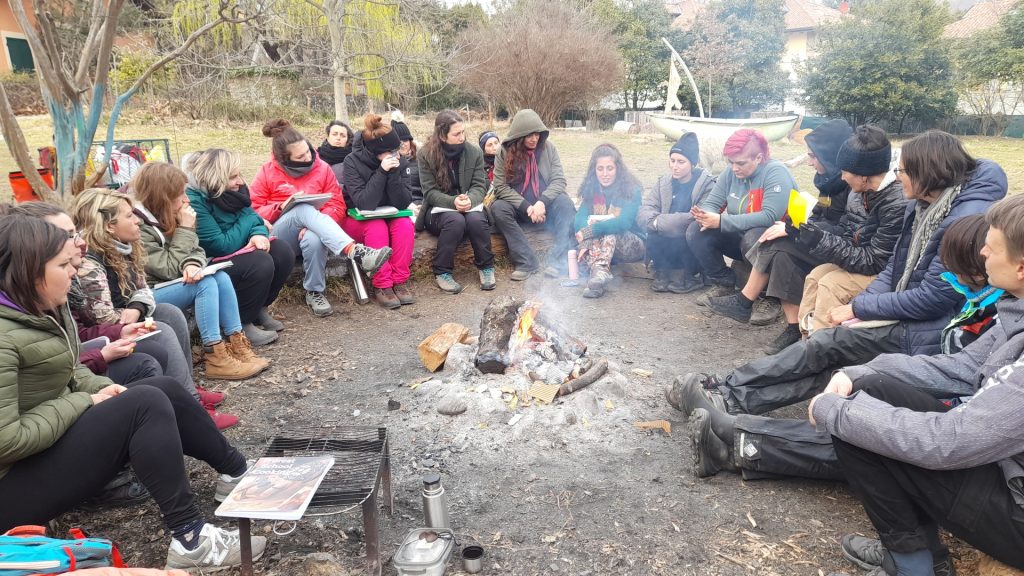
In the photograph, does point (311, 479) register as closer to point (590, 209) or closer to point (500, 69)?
point (590, 209)

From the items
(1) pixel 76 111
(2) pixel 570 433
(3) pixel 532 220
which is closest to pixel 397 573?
(2) pixel 570 433

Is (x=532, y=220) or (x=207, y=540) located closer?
(x=207, y=540)

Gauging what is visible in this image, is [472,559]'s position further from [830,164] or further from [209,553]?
[830,164]

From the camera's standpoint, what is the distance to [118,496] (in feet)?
9.44

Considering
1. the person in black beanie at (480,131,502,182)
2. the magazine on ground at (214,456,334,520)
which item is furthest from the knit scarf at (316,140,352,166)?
the magazine on ground at (214,456,334,520)

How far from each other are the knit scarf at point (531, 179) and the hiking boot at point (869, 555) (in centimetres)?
471

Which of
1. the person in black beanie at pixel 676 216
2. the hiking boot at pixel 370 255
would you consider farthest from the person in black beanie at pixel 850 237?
the hiking boot at pixel 370 255

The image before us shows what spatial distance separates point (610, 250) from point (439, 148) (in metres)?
2.03

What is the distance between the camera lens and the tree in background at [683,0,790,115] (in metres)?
25.3

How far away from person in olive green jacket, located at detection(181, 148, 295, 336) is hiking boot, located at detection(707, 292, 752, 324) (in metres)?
3.75

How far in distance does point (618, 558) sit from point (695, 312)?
11.2 feet

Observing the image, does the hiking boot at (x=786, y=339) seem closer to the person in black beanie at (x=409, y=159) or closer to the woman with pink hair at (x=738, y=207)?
the woman with pink hair at (x=738, y=207)

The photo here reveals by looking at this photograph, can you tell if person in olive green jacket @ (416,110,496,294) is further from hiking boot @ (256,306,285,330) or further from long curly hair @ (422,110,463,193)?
hiking boot @ (256,306,285,330)

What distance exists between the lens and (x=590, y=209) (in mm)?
6418
